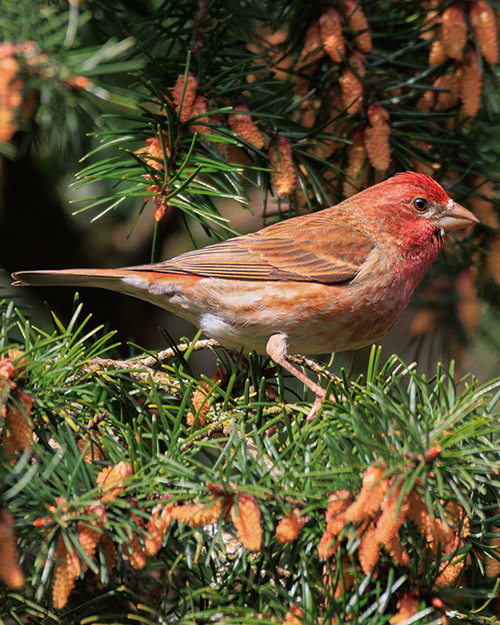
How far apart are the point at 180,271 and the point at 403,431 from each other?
82.4 inches

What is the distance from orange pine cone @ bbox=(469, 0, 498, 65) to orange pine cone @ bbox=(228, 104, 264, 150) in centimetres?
106

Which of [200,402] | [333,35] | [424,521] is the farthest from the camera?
[333,35]

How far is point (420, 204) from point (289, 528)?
239 cm

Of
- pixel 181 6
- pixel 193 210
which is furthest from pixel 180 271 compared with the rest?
pixel 181 6

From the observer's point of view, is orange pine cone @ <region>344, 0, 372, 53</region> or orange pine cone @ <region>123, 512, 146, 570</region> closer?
orange pine cone @ <region>123, 512, 146, 570</region>

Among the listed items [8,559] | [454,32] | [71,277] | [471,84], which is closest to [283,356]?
[71,277]

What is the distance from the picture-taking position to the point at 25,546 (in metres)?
1.71

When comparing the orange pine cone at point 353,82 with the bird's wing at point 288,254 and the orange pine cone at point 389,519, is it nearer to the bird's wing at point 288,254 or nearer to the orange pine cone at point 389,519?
the bird's wing at point 288,254

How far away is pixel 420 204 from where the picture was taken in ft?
12.1

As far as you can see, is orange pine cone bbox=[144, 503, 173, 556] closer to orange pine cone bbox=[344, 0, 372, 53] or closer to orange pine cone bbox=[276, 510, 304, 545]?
orange pine cone bbox=[276, 510, 304, 545]

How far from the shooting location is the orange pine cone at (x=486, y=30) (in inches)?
122

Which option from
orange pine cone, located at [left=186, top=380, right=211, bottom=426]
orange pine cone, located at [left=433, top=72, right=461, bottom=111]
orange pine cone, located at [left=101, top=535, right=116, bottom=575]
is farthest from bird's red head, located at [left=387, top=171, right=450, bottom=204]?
orange pine cone, located at [left=101, top=535, right=116, bottom=575]

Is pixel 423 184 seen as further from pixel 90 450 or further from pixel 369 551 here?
pixel 369 551

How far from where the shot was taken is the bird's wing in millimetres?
3654
